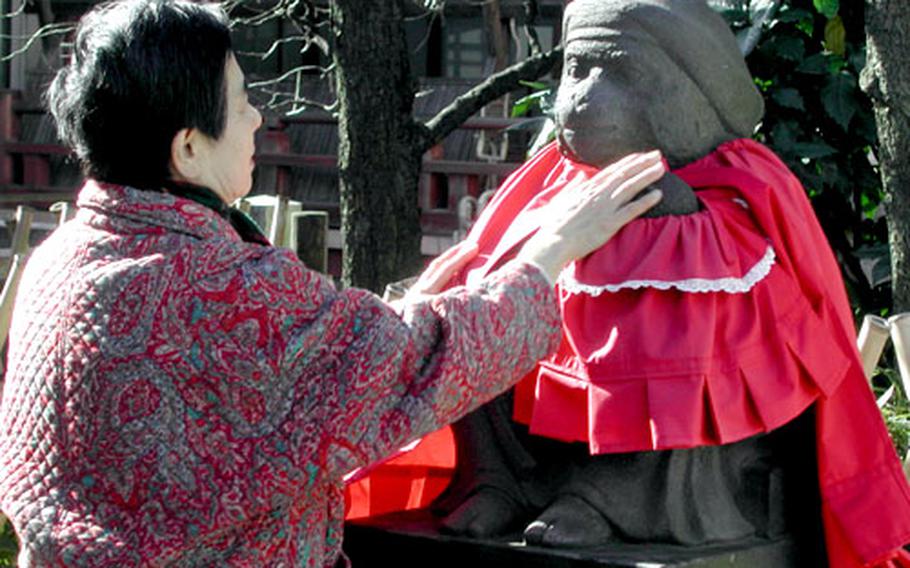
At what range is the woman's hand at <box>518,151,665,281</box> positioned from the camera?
224cm

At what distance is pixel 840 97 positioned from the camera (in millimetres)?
5074

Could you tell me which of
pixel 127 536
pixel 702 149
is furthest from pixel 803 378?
pixel 127 536

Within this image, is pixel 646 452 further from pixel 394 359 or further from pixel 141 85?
pixel 141 85

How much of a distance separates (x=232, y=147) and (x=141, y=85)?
169 millimetres

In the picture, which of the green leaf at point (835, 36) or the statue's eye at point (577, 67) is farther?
the green leaf at point (835, 36)

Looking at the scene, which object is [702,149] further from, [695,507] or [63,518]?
[63,518]

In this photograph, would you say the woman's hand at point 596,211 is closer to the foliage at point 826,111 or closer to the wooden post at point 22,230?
the foliage at point 826,111

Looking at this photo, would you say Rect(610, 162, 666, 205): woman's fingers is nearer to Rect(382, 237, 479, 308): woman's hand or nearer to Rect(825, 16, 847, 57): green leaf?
Rect(382, 237, 479, 308): woman's hand

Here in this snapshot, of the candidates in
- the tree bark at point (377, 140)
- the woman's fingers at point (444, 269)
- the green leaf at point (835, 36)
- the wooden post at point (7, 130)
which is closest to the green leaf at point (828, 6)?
the green leaf at point (835, 36)

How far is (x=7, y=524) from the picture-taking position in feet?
17.8

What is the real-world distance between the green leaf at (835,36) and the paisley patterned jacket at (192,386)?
3.47 metres

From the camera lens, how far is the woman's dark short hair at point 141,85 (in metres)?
2.01

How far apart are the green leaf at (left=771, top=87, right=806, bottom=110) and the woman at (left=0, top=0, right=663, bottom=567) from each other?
125 inches

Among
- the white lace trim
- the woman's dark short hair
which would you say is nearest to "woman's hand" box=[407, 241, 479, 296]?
the white lace trim
